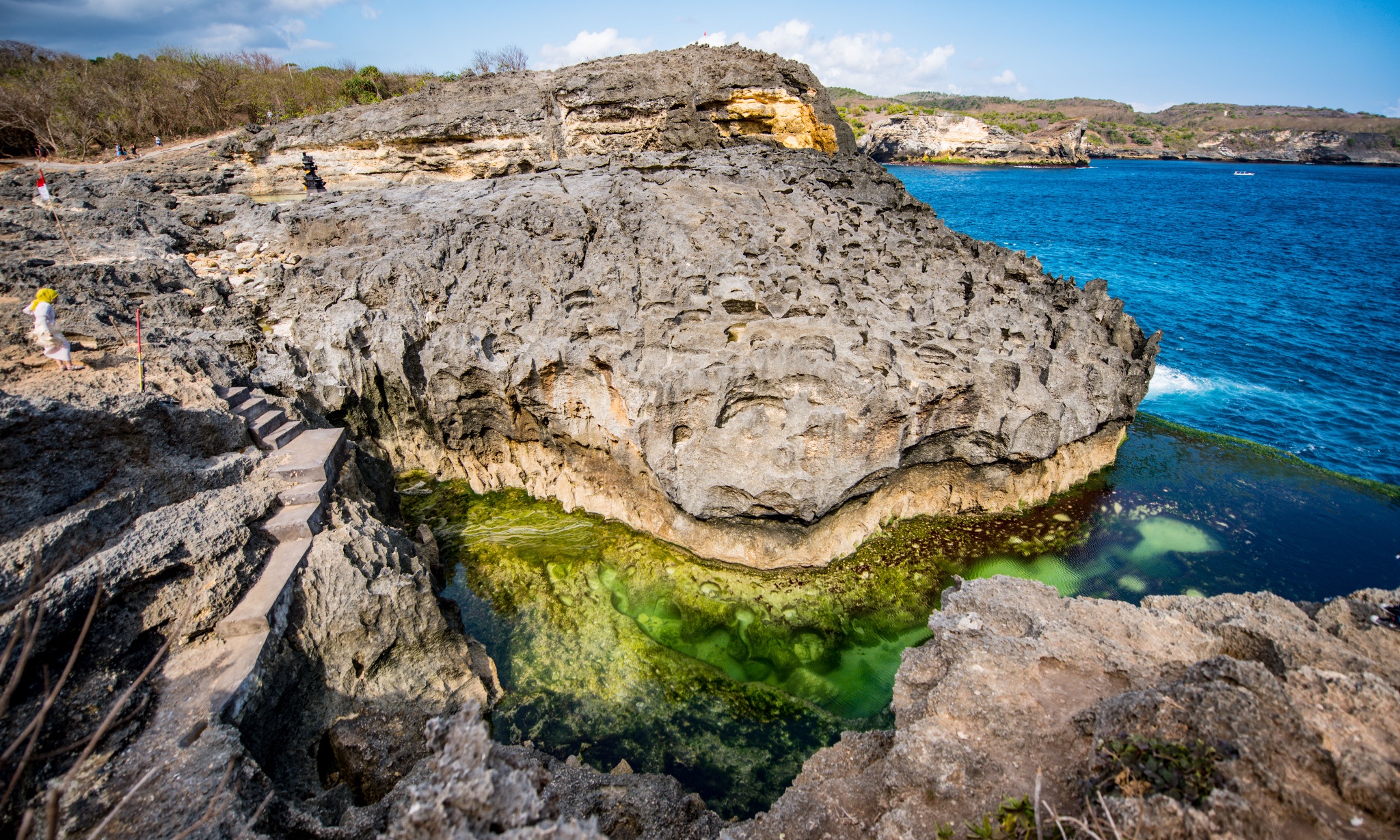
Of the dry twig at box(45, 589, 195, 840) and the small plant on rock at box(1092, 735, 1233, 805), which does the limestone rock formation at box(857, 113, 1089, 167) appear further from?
the dry twig at box(45, 589, 195, 840)

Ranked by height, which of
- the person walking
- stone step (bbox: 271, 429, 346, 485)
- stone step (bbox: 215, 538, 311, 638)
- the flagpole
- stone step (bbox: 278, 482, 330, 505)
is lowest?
stone step (bbox: 215, 538, 311, 638)

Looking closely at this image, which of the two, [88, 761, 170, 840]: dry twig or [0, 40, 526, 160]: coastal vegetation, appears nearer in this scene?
[88, 761, 170, 840]: dry twig

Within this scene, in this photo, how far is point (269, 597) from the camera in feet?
23.7

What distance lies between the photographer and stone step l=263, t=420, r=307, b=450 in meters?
9.93

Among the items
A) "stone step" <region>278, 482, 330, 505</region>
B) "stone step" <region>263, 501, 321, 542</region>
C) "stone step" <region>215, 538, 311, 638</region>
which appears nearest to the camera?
"stone step" <region>215, 538, 311, 638</region>

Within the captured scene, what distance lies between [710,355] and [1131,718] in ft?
25.4

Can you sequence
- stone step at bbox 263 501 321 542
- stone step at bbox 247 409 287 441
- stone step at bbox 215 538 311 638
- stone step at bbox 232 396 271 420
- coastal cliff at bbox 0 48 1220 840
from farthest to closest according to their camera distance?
stone step at bbox 232 396 271 420
stone step at bbox 247 409 287 441
stone step at bbox 263 501 321 542
stone step at bbox 215 538 311 638
coastal cliff at bbox 0 48 1220 840

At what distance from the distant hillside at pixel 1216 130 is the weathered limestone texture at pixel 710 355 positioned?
9301 cm

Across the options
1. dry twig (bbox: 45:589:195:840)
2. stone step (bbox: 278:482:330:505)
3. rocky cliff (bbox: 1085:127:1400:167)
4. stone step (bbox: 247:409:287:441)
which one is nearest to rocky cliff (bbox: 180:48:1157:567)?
stone step (bbox: 247:409:287:441)

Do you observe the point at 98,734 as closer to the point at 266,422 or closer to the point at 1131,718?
the point at 1131,718

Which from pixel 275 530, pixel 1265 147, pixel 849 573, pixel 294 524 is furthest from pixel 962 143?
pixel 275 530

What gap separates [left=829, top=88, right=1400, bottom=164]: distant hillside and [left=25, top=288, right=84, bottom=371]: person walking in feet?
334

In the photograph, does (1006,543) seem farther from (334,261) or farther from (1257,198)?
(1257,198)

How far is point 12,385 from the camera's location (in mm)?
8719
